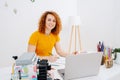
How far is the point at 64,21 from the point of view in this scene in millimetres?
3861

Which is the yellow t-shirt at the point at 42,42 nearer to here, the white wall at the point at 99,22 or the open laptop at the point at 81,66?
the open laptop at the point at 81,66

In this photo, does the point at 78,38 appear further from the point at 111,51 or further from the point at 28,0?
the point at 111,51

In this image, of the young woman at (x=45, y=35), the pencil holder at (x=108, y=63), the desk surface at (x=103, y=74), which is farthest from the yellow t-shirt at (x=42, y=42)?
the pencil holder at (x=108, y=63)

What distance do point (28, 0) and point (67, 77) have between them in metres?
2.25

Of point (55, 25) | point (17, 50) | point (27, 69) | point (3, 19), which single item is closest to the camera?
point (27, 69)

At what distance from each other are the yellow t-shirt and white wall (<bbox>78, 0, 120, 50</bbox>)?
1.58m

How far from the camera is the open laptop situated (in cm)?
127

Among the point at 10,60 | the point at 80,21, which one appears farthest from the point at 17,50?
the point at 80,21

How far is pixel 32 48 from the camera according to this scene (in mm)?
2082

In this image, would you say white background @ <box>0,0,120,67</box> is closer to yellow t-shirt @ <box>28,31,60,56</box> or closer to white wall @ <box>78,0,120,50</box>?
white wall @ <box>78,0,120,50</box>

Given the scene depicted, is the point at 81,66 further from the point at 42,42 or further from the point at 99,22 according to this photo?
the point at 99,22

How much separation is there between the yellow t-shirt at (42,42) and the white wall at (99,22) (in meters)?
1.58

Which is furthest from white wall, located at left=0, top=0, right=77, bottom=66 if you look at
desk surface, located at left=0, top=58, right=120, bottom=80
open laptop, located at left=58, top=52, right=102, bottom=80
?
open laptop, located at left=58, top=52, right=102, bottom=80

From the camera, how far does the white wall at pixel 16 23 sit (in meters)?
3.01
